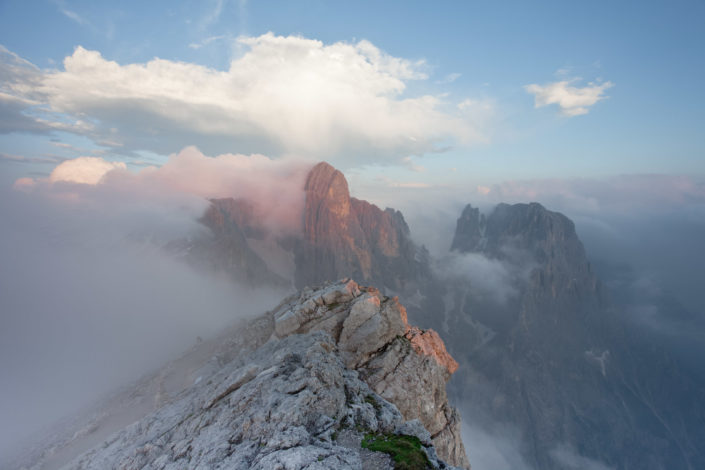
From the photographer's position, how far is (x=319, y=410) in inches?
804

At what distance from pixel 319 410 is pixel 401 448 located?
6505 millimetres

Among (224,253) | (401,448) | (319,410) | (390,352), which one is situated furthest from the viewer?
(224,253)

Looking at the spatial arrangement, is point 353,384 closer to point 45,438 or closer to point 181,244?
point 45,438

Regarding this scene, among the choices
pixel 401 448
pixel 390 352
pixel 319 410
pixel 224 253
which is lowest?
pixel 224 253

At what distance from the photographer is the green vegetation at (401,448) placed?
15.0 m

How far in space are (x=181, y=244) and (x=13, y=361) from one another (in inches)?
3243

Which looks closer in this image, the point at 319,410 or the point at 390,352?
the point at 319,410

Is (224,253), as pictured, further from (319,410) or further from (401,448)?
(401,448)

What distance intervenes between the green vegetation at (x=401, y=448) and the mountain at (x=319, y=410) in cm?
10

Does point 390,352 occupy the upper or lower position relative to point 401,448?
lower

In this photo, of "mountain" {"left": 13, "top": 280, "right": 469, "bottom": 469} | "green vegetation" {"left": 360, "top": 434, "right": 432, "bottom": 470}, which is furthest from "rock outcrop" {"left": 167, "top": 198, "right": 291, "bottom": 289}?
"green vegetation" {"left": 360, "top": 434, "right": 432, "bottom": 470}

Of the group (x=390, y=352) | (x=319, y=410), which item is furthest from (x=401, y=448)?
(x=390, y=352)

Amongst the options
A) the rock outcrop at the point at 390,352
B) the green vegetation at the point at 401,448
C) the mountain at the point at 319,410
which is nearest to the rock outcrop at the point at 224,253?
the mountain at the point at 319,410

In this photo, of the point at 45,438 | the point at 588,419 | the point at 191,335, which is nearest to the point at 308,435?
the point at 45,438
